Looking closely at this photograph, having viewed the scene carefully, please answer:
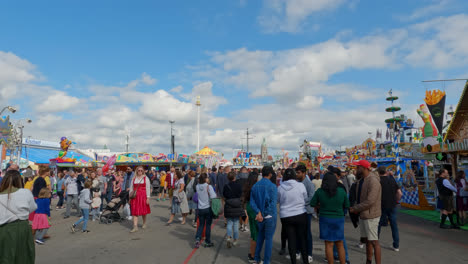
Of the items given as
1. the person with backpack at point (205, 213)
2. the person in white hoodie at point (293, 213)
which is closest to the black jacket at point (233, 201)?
the person with backpack at point (205, 213)

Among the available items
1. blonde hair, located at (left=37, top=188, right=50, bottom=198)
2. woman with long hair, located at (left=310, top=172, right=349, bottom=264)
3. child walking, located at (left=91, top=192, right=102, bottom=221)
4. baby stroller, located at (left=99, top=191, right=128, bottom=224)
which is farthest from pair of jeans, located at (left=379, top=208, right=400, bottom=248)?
child walking, located at (left=91, top=192, right=102, bottom=221)

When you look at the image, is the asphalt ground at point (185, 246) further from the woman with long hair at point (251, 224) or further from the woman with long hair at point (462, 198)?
the woman with long hair at point (462, 198)

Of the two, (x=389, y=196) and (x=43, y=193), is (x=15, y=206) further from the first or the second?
(x=389, y=196)

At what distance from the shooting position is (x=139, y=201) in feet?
27.9

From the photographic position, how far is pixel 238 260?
559 centimetres

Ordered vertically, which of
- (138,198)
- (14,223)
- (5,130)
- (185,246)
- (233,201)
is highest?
(5,130)

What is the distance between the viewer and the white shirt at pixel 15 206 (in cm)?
381

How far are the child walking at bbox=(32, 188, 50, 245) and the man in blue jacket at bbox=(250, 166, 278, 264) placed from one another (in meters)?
5.39

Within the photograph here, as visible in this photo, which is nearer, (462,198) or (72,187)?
(462,198)

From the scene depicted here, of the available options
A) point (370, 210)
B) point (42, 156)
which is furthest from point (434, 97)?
point (42, 156)

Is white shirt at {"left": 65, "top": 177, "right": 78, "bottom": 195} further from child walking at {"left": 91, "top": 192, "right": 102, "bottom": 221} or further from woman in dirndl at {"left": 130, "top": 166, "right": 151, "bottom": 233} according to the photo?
woman in dirndl at {"left": 130, "top": 166, "right": 151, "bottom": 233}

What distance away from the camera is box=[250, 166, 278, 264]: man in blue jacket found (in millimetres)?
4922

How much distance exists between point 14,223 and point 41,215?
379 cm

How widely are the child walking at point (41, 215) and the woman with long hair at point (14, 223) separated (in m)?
3.59
